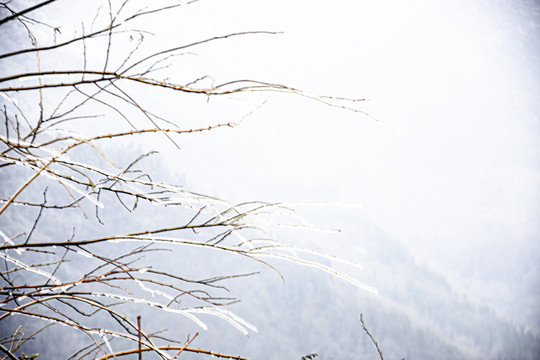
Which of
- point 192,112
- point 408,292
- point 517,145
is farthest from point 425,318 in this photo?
point 517,145

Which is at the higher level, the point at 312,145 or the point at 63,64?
the point at 63,64

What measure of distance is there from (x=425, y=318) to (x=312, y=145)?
7177 centimetres

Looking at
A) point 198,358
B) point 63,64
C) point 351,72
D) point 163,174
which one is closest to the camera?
point 198,358

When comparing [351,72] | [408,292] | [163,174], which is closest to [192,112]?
[163,174]

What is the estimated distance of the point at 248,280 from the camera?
104 ft

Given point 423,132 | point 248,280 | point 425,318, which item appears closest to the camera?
point 248,280

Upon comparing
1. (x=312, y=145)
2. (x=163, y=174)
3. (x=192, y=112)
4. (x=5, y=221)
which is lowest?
(x=312, y=145)

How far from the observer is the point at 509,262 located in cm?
8825

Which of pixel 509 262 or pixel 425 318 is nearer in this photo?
pixel 425 318

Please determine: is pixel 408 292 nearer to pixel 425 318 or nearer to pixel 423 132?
pixel 425 318

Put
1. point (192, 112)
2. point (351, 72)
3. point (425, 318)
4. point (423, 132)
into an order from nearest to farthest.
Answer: point (425, 318) → point (192, 112) → point (423, 132) → point (351, 72)

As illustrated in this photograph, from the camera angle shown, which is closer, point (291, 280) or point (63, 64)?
point (291, 280)

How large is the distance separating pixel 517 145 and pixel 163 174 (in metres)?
187

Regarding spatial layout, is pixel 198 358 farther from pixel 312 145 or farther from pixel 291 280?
pixel 312 145
